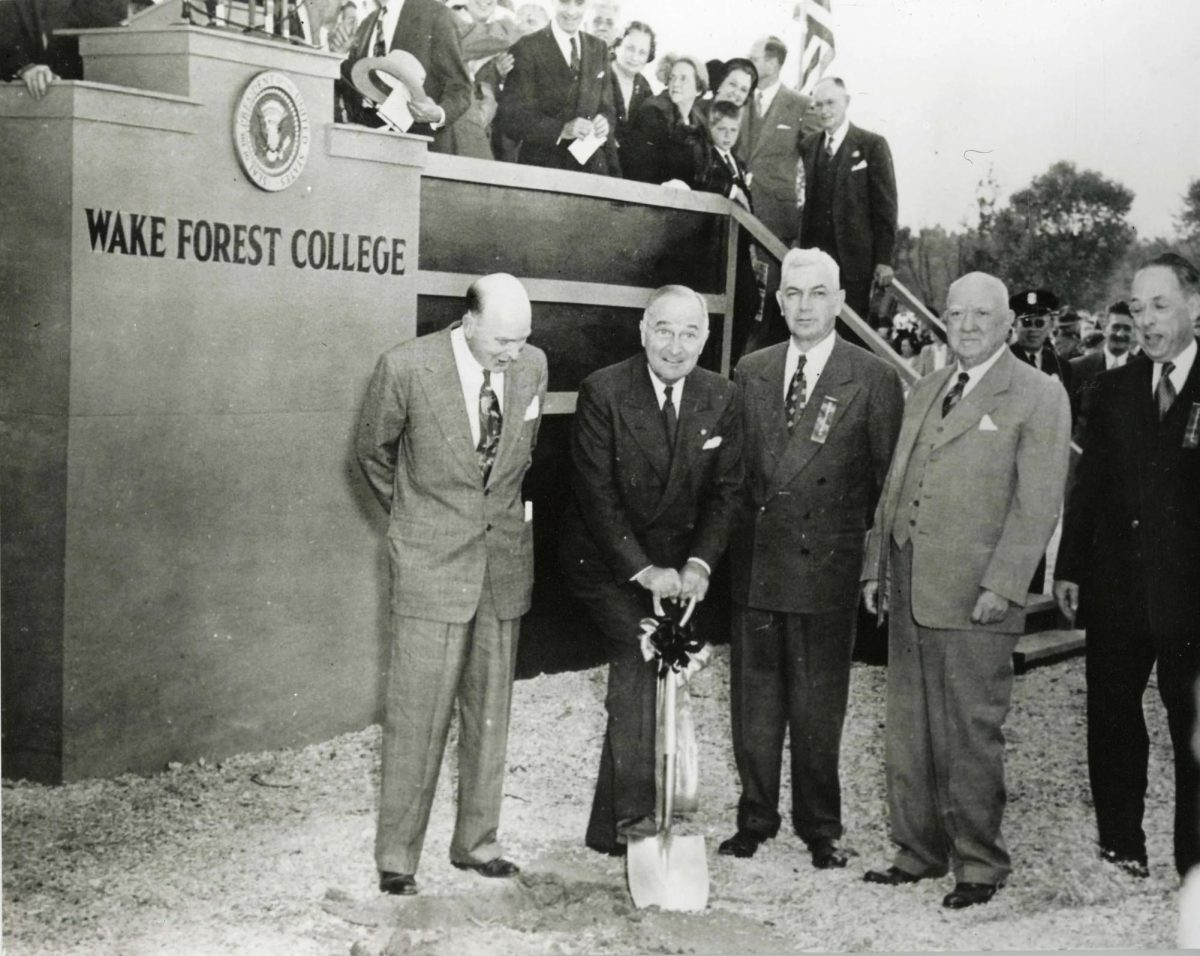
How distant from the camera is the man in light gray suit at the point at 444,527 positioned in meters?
3.25

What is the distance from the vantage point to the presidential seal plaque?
380cm

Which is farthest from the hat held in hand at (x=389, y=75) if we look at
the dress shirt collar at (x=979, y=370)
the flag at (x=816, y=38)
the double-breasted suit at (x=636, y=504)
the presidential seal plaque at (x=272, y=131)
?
the dress shirt collar at (x=979, y=370)

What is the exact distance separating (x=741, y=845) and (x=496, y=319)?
5.07 feet

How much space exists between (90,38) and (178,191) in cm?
46

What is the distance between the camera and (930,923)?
132 inches

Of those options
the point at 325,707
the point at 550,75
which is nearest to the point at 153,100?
the point at 550,75

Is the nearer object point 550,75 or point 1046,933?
point 1046,933

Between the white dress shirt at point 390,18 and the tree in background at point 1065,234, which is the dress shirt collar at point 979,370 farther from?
the white dress shirt at point 390,18

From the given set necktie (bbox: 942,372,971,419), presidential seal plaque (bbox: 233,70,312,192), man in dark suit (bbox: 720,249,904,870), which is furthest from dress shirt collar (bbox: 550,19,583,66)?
necktie (bbox: 942,372,971,419)

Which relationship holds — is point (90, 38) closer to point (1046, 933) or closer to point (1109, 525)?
point (1109, 525)

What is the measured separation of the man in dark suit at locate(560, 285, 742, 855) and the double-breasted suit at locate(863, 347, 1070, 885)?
0.49 meters

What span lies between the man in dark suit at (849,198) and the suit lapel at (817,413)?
34.9 inches

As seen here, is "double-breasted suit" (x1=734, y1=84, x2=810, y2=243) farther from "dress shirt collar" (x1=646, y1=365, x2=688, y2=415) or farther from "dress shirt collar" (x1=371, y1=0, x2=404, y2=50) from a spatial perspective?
"dress shirt collar" (x1=646, y1=365, x2=688, y2=415)

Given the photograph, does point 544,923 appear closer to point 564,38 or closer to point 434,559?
point 434,559
